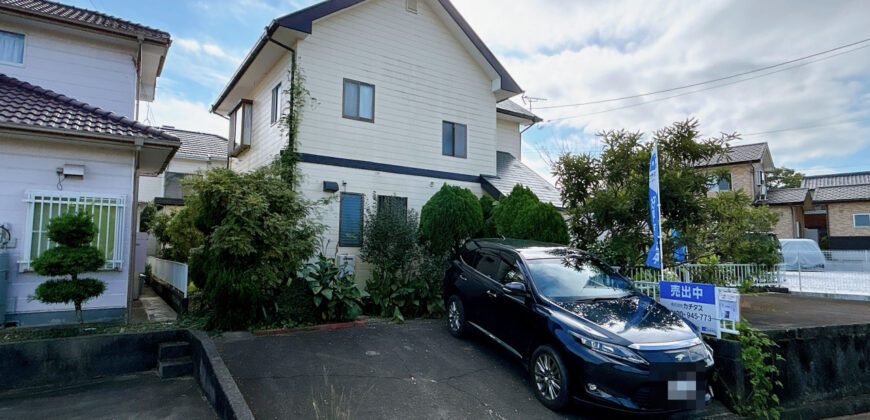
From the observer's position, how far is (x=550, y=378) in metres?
4.37

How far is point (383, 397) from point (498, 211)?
5525 mm

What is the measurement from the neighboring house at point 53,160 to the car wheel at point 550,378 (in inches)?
245

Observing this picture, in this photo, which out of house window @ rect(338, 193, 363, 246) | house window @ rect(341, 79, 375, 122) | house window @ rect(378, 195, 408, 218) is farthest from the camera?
house window @ rect(341, 79, 375, 122)

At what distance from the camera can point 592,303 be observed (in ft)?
15.9

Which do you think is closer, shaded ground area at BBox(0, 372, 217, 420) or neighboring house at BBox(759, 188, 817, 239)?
shaded ground area at BBox(0, 372, 217, 420)

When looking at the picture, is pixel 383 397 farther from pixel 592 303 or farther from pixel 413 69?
pixel 413 69

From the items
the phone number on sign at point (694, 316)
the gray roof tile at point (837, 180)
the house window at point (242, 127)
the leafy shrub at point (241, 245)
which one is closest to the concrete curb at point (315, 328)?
the leafy shrub at point (241, 245)

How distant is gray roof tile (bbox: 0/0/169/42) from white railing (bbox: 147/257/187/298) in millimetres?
4735

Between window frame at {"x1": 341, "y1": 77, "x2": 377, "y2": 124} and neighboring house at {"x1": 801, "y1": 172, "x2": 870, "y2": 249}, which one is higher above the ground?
window frame at {"x1": 341, "y1": 77, "x2": 377, "y2": 124}

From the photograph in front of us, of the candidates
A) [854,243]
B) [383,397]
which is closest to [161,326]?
[383,397]

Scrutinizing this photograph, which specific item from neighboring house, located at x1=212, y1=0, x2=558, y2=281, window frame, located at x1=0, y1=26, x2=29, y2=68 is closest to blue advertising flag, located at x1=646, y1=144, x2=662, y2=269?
neighboring house, located at x1=212, y1=0, x2=558, y2=281

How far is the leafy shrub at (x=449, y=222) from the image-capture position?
8.48 metres

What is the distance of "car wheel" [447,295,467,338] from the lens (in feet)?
20.9

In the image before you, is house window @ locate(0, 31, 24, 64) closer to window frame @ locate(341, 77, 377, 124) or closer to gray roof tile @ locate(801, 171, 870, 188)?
window frame @ locate(341, 77, 377, 124)
